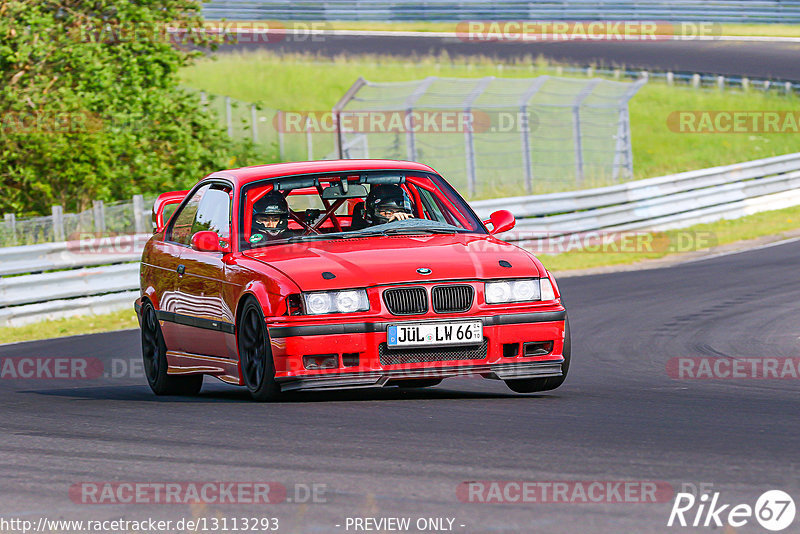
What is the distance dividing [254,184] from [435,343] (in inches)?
78.8

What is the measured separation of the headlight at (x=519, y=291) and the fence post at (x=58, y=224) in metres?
12.3

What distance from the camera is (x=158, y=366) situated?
997 cm

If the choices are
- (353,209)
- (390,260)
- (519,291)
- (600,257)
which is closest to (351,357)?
(390,260)

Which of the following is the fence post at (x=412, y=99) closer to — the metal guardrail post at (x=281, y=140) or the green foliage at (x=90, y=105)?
the green foliage at (x=90, y=105)

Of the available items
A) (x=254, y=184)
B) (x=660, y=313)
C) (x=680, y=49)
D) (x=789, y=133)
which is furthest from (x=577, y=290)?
(x=680, y=49)

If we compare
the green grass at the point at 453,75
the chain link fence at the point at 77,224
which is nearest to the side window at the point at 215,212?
the chain link fence at the point at 77,224

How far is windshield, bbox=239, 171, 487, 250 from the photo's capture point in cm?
897

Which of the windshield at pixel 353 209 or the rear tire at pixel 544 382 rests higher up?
the windshield at pixel 353 209

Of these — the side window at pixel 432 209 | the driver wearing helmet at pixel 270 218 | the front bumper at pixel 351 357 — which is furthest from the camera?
the side window at pixel 432 209

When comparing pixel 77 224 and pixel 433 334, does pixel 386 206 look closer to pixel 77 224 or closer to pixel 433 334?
pixel 433 334

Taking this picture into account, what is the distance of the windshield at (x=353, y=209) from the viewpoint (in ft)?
29.4

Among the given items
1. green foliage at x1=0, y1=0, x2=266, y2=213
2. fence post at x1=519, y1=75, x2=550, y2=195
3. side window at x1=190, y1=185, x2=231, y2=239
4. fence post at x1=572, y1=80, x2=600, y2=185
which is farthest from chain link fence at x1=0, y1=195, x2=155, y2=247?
side window at x1=190, y1=185, x2=231, y2=239

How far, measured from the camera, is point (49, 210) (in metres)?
24.0

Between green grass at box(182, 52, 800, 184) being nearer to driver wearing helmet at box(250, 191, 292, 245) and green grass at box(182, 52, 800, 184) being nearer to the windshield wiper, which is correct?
the windshield wiper
